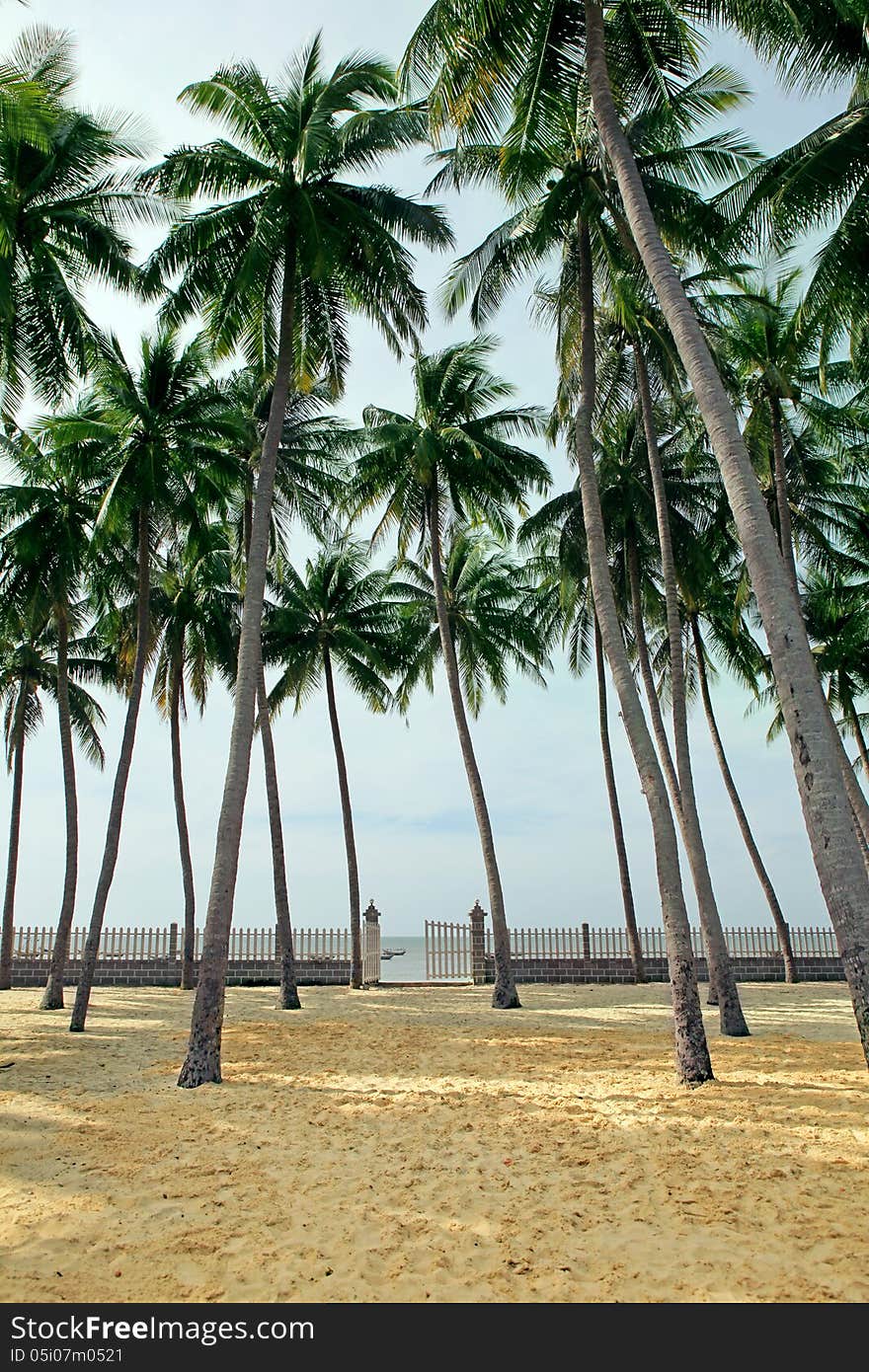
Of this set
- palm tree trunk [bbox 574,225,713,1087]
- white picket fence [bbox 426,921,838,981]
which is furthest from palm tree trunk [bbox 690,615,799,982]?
palm tree trunk [bbox 574,225,713,1087]

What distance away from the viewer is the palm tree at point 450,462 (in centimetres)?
1856

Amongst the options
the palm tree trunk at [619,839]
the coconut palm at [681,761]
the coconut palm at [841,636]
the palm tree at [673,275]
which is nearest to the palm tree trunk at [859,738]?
the coconut palm at [841,636]

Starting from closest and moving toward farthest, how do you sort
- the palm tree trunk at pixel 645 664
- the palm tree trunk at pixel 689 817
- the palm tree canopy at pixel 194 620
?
the palm tree trunk at pixel 689 817
the palm tree trunk at pixel 645 664
the palm tree canopy at pixel 194 620

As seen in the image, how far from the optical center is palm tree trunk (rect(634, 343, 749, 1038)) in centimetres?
1253

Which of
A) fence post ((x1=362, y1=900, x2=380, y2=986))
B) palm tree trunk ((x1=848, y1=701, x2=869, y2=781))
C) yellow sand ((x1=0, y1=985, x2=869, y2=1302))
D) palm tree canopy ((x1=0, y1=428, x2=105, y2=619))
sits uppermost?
palm tree canopy ((x1=0, y1=428, x2=105, y2=619))

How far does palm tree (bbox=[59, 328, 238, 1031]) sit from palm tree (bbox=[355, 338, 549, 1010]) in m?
4.23

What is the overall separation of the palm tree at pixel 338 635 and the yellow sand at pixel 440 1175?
38.4 feet

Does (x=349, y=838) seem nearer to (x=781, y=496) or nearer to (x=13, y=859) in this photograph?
(x=13, y=859)

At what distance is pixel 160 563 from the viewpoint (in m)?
19.6

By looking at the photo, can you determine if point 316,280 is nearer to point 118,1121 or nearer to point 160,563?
point 160,563

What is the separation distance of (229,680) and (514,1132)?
1699 centimetres

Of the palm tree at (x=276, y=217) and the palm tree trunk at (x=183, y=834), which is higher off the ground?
the palm tree at (x=276, y=217)

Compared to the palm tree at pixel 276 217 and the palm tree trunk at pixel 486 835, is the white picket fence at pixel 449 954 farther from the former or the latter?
the palm tree at pixel 276 217

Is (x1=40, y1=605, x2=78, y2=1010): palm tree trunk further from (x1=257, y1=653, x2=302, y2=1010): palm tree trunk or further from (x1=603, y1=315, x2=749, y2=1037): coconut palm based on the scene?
(x1=603, y1=315, x2=749, y2=1037): coconut palm
